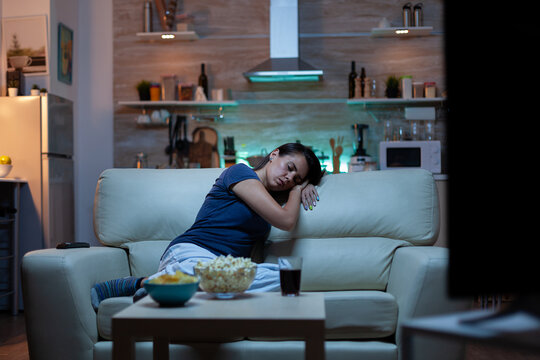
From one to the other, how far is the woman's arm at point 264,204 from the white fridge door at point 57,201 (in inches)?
106

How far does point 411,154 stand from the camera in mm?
4906

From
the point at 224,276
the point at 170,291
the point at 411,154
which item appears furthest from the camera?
the point at 411,154

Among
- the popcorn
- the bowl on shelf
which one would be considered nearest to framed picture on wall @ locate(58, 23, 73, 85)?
the bowl on shelf

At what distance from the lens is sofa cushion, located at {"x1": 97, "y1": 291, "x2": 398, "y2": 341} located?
1938 mm

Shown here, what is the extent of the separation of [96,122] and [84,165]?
17.5 inches

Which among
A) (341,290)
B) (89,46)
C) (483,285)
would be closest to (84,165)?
(89,46)

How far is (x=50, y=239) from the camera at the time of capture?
4.32 meters

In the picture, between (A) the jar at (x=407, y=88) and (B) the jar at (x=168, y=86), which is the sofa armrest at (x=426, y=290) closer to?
(A) the jar at (x=407, y=88)

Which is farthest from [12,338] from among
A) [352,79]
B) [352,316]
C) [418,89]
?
[418,89]

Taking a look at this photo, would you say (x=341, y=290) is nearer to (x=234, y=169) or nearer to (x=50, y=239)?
(x=234, y=169)

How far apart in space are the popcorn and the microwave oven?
11.9ft

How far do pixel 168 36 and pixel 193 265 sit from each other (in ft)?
12.5

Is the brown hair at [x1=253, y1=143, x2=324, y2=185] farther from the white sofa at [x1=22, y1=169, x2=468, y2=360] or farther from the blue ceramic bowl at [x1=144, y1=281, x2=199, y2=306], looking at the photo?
the blue ceramic bowl at [x1=144, y1=281, x2=199, y2=306]

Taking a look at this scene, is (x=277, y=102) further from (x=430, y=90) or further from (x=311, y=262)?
(x=311, y=262)
